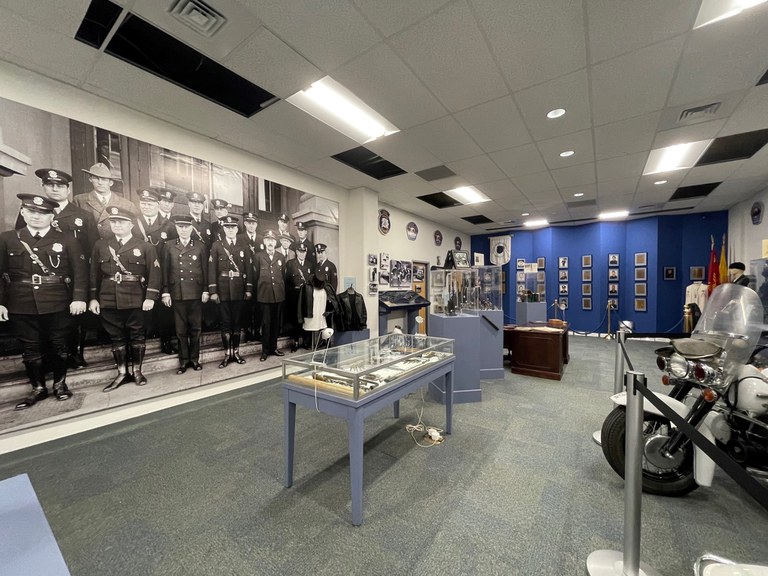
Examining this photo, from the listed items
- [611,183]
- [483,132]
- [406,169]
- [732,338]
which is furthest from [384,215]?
[732,338]

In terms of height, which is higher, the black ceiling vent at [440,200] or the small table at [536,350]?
the black ceiling vent at [440,200]

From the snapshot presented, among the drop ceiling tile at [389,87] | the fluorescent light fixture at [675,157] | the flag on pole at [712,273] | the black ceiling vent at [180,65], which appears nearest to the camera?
the black ceiling vent at [180,65]

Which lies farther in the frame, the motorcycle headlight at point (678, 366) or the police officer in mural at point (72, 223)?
the police officer in mural at point (72, 223)

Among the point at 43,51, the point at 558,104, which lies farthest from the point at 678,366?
the point at 43,51

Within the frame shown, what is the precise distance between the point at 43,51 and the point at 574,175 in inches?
258

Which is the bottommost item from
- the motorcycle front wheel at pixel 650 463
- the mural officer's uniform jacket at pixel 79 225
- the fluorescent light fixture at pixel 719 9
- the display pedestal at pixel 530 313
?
the motorcycle front wheel at pixel 650 463

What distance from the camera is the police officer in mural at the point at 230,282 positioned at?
12.9 ft

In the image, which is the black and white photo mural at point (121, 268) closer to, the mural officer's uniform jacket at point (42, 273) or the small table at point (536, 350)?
the mural officer's uniform jacket at point (42, 273)

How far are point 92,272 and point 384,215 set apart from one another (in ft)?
16.4

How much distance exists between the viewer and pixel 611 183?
18.2 ft

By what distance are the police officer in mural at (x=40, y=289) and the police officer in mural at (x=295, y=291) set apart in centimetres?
237

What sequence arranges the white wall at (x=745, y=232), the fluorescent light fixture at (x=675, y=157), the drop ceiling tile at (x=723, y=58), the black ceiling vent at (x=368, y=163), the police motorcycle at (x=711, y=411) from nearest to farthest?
the police motorcycle at (x=711, y=411) < the drop ceiling tile at (x=723, y=58) < the fluorescent light fixture at (x=675, y=157) < the black ceiling vent at (x=368, y=163) < the white wall at (x=745, y=232)

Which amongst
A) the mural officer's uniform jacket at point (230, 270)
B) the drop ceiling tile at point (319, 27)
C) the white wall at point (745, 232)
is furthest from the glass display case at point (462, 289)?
the white wall at point (745, 232)

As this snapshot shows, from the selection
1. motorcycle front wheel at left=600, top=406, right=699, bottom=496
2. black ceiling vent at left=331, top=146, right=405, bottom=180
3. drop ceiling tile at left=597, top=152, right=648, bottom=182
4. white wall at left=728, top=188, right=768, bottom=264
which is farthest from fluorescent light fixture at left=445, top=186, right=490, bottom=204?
white wall at left=728, top=188, right=768, bottom=264
